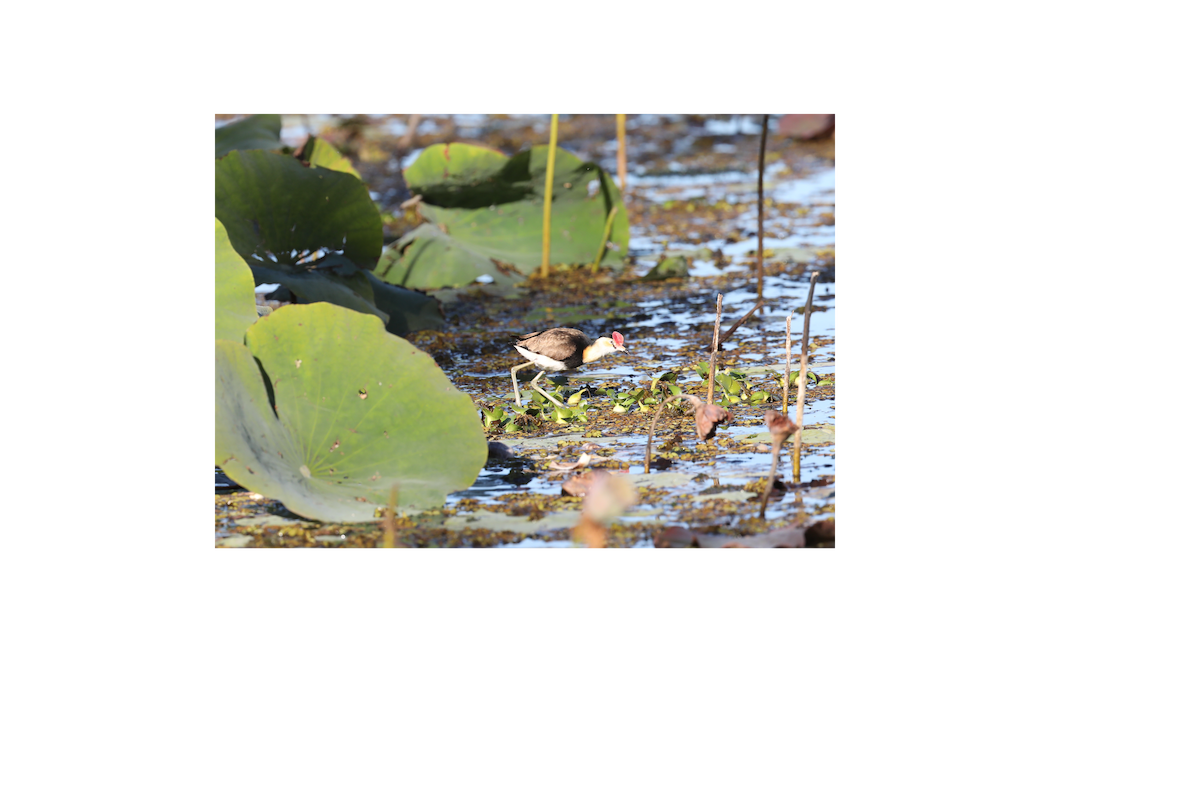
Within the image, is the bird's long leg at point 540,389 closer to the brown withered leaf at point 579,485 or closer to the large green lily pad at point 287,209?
the brown withered leaf at point 579,485

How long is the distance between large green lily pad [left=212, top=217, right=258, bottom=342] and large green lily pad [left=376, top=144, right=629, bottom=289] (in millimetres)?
2792

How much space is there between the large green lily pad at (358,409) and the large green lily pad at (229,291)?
14.9 inches

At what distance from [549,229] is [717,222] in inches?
78.8

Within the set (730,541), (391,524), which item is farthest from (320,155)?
(730,541)

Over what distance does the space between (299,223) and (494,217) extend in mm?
2138

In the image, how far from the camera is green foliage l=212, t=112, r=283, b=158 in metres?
6.26

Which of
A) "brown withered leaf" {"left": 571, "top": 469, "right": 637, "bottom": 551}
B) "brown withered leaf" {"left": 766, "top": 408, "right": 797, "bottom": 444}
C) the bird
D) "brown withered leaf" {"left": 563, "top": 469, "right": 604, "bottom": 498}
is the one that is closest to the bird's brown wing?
the bird

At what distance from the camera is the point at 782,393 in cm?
466

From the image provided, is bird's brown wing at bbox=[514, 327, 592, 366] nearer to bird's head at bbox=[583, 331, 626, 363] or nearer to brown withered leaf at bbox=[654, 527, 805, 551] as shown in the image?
bird's head at bbox=[583, 331, 626, 363]

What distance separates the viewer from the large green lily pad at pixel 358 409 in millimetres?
3492

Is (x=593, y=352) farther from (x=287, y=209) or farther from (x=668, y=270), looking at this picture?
(x=668, y=270)

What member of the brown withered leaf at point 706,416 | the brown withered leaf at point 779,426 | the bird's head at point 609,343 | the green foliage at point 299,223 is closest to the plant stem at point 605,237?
the green foliage at point 299,223

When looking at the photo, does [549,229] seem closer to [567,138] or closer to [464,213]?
[464,213]

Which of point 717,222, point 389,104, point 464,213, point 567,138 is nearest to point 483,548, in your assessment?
→ point 389,104
